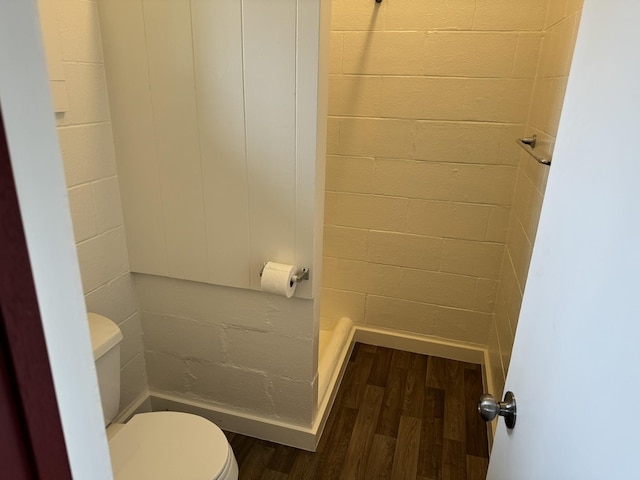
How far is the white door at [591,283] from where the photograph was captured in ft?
1.58

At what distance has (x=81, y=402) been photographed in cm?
49

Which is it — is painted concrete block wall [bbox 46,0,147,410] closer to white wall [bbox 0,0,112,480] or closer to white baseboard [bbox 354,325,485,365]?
white wall [bbox 0,0,112,480]

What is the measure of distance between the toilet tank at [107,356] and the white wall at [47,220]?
97 cm

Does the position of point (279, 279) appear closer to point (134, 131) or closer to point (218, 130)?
point (218, 130)

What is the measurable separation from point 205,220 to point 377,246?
3.57ft

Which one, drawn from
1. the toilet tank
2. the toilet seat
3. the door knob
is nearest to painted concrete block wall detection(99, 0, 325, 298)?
the toilet tank

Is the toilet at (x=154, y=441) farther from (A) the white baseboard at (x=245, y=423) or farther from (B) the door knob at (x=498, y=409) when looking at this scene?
(B) the door knob at (x=498, y=409)

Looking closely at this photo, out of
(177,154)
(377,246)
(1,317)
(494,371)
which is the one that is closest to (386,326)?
(377,246)

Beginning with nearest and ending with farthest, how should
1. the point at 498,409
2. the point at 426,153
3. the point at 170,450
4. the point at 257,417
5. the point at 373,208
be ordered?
the point at 498,409 → the point at 170,450 → the point at 257,417 → the point at 426,153 → the point at 373,208

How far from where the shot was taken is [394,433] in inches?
79.2

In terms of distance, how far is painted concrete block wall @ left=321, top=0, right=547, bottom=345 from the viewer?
2.04 metres

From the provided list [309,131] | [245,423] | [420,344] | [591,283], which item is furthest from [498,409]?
[420,344]

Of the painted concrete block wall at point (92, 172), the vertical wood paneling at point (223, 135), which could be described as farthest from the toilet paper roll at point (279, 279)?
the painted concrete block wall at point (92, 172)

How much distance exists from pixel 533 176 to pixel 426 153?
Result: 23.1 inches
